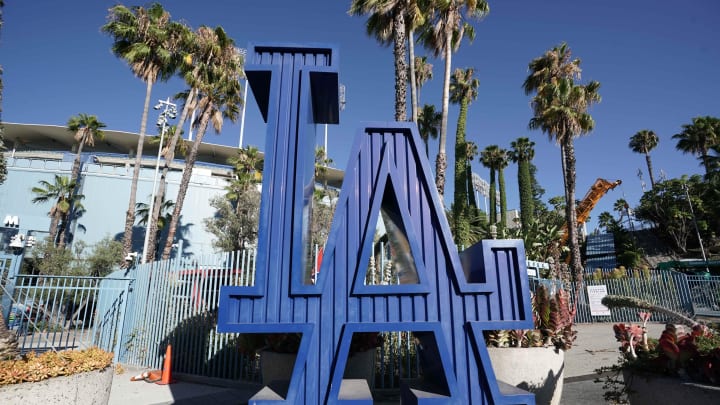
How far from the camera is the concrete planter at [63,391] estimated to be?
150 inches

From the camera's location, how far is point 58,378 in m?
4.14

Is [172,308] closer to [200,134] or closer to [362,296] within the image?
[362,296]

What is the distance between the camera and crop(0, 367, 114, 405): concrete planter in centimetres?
381

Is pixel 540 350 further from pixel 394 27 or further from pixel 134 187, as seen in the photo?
pixel 134 187

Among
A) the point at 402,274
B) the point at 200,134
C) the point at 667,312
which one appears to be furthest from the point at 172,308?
the point at 200,134

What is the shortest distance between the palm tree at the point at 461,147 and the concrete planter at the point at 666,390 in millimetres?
15338

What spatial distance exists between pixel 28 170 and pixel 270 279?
35.2m

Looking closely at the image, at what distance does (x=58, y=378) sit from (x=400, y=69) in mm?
12383

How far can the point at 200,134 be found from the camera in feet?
65.1

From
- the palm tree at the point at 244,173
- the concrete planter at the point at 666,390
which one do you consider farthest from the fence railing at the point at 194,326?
the palm tree at the point at 244,173

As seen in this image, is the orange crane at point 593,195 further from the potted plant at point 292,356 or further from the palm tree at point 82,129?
the palm tree at point 82,129

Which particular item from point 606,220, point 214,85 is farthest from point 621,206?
point 214,85

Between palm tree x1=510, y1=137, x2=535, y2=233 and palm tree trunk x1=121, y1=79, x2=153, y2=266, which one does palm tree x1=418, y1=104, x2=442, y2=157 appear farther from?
palm tree trunk x1=121, y1=79, x2=153, y2=266

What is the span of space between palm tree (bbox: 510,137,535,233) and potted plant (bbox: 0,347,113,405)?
3606cm
